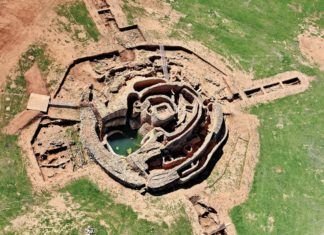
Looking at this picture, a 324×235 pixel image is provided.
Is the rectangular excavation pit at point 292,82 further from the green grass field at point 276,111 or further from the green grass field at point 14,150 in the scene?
the green grass field at point 14,150

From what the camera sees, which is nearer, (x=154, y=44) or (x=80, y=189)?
(x=80, y=189)

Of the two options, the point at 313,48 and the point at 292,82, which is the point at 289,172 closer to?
the point at 292,82

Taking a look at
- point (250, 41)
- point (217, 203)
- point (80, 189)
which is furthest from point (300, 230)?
point (250, 41)

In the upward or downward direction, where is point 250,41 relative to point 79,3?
downward

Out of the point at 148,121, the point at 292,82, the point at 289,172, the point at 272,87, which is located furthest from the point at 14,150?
the point at 292,82

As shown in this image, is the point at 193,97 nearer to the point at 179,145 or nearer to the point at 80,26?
the point at 179,145

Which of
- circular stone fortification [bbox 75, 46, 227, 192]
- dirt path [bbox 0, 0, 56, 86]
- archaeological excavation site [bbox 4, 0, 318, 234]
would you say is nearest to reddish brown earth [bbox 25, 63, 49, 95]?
archaeological excavation site [bbox 4, 0, 318, 234]

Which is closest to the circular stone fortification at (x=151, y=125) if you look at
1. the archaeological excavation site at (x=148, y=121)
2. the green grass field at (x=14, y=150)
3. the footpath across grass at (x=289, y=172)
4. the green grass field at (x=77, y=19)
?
the archaeological excavation site at (x=148, y=121)

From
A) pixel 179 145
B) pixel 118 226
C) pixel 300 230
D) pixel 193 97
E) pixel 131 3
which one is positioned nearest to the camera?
pixel 118 226

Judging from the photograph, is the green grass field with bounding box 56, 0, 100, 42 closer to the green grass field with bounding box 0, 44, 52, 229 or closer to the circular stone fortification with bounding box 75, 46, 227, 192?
the circular stone fortification with bounding box 75, 46, 227, 192
